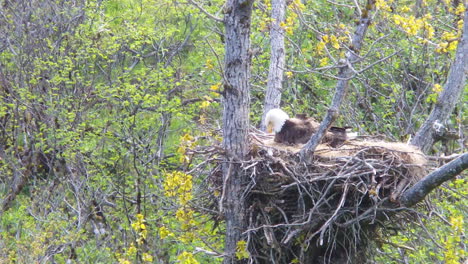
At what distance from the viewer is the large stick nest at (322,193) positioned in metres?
5.88

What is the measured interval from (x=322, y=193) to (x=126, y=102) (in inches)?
241

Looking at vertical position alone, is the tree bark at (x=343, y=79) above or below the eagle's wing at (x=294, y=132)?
above

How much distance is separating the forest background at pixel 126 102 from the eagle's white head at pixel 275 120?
8.33 feet

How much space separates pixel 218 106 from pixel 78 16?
3.38 m

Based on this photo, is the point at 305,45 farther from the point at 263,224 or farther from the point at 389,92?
the point at 263,224

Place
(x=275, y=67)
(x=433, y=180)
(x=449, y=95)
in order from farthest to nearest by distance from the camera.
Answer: (x=275, y=67), (x=449, y=95), (x=433, y=180)

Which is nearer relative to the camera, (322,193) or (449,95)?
(322,193)

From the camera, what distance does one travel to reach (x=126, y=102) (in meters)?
11.5

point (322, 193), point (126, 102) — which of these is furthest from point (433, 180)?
point (126, 102)

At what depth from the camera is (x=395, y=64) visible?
1115 cm

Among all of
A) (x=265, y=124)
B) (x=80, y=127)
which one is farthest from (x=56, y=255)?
(x=265, y=124)

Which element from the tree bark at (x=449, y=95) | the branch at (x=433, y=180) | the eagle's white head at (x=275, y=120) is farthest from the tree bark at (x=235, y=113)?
the tree bark at (x=449, y=95)

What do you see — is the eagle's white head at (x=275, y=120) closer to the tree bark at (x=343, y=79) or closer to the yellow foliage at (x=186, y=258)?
the tree bark at (x=343, y=79)

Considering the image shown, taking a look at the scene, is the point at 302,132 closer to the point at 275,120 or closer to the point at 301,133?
the point at 301,133
